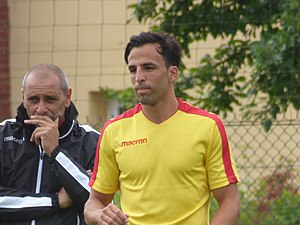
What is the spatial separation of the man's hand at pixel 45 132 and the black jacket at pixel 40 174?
0.14 feet

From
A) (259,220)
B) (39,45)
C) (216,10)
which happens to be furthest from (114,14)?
(259,220)

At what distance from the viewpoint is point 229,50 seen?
852 centimetres

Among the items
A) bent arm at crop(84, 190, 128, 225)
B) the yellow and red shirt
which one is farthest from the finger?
the yellow and red shirt

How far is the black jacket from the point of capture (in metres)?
5.07

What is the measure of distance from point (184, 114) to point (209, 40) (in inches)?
164

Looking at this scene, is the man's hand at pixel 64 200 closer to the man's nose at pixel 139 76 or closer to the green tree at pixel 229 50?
the man's nose at pixel 139 76

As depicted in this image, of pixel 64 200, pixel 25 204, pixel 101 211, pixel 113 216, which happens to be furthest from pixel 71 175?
pixel 113 216

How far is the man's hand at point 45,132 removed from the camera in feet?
16.6

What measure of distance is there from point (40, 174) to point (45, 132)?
24cm

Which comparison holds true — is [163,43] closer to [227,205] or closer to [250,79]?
[227,205]

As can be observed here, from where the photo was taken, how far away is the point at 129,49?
4.86 m

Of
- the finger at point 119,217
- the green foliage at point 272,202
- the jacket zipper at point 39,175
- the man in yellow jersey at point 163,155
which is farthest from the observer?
the green foliage at point 272,202

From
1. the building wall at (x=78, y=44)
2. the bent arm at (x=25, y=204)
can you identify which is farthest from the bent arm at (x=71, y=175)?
the building wall at (x=78, y=44)

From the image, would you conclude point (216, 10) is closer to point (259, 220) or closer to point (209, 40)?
point (209, 40)
